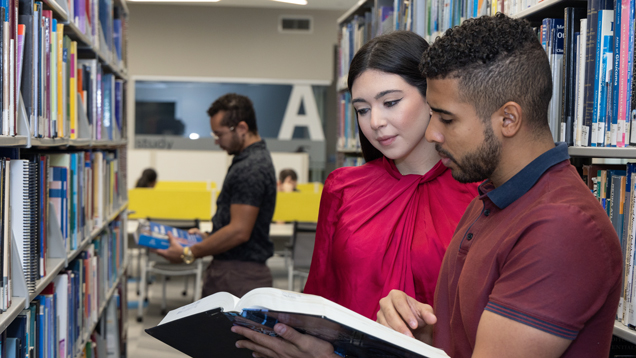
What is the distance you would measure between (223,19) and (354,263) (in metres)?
7.81

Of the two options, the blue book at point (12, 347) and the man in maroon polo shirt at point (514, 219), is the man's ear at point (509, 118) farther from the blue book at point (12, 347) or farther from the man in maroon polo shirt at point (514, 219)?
the blue book at point (12, 347)

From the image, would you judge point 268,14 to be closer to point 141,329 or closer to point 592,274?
point 141,329

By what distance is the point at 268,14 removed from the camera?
28.5 ft

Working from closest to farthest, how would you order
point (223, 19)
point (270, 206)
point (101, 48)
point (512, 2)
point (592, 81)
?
1. point (592, 81)
2. point (512, 2)
3. point (101, 48)
4. point (270, 206)
5. point (223, 19)

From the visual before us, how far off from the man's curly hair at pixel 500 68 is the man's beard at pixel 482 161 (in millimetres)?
37


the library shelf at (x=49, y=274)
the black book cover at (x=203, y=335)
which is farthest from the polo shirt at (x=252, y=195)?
the black book cover at (x=203, y=335)

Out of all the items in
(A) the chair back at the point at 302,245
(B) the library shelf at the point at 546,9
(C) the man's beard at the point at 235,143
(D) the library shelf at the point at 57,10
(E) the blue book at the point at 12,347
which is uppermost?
(D) the library shelf at the point at 57,10

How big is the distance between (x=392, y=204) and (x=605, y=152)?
52 centimetres

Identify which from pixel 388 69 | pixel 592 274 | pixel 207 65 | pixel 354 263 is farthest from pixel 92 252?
pixel 207 65

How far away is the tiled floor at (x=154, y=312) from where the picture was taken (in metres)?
4.09

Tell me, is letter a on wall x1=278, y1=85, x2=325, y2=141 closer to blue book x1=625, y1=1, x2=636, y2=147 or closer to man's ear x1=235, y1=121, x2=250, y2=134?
man's ear x1=235, y1=121, x2=250, y2=134

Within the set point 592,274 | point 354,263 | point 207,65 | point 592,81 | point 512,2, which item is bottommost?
point 354,263

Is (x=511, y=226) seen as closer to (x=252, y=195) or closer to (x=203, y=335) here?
(x=203, y=335)

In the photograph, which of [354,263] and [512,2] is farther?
[512,2]
